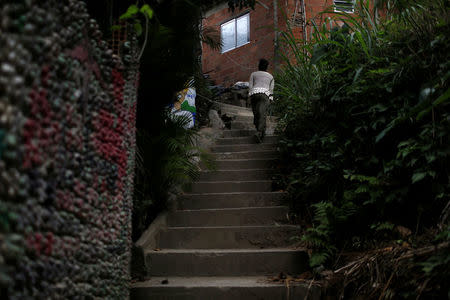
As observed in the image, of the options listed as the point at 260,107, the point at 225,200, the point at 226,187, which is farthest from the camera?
the point at 260,107

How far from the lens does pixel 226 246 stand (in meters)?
3.44

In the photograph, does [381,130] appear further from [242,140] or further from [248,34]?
[248,34]

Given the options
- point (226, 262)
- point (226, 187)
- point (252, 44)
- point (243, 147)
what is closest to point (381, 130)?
point (226, 262)

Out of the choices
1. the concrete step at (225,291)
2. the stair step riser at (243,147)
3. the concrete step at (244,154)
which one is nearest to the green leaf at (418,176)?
the concrete step at (225,291)

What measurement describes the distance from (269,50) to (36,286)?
10.4 m

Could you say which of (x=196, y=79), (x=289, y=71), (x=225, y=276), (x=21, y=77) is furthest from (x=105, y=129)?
(x=289, y=71)

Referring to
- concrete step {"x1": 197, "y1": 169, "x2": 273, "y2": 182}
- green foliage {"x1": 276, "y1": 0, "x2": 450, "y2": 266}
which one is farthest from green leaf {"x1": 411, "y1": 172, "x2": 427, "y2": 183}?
concrete step {"x1": 197, "y1": 169, "x2": 273, "y2": 182}

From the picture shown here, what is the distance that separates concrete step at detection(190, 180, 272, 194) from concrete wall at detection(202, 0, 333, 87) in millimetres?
6451

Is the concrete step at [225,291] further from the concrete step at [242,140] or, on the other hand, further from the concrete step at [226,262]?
the concrete step at [242,140]

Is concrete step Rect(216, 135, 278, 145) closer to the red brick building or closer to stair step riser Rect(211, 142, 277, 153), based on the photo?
stair step riser Rect(211, 142, 277, 153)

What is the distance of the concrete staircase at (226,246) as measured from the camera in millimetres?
2582

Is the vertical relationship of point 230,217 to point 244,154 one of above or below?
below

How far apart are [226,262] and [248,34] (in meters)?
9.82

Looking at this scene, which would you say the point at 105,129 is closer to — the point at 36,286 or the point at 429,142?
the point at 36,286
